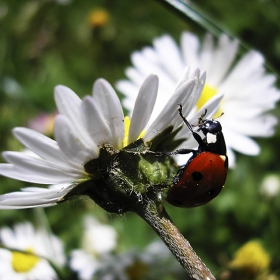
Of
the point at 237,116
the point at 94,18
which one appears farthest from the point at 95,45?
the point at 237,116

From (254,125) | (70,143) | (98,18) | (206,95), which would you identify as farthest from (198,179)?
(98,18)

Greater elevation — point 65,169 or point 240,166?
point 240,166

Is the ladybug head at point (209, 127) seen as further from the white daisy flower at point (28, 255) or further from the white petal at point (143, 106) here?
the white daisy flower at point (28, 255)

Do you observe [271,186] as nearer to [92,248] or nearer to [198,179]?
[92,248]

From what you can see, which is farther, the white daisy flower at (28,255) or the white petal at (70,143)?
the white daisy flower at (28,255)

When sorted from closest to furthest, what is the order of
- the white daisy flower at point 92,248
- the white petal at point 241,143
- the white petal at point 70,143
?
the white petal at point 70,143 → the white petal at point 241,143 → the white daisy flower at point 92,248

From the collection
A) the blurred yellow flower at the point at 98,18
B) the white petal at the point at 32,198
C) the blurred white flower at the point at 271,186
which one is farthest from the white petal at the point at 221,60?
the blurred yellow flower at the point at 98,18

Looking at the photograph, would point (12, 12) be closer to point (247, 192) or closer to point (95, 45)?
point (95, 45)
